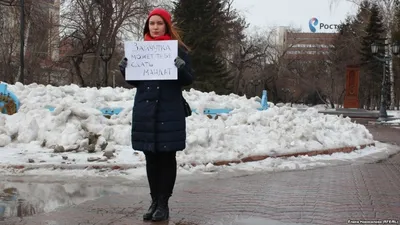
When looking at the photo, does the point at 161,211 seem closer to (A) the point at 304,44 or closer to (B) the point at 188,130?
(B) the point at 188,130

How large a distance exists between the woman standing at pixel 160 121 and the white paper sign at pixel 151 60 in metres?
0.06

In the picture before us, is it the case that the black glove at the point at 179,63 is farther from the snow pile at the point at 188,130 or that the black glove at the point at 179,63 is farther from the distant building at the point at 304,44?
the distant building at the point at 304,44

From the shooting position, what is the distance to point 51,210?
5270mm

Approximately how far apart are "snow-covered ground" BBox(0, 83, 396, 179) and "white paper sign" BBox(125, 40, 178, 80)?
3.08 meters

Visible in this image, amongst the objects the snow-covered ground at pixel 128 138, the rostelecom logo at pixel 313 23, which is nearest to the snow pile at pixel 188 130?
the snow-covered ground at pixel 128 138

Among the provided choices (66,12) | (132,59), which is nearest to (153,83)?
(132,59)

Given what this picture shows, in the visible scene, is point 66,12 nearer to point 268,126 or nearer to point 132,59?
point 268,126

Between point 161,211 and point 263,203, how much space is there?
58.0 inches

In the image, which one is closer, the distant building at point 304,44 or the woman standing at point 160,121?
the woman standing at point 160,121

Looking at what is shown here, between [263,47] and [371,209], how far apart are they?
62290 mm

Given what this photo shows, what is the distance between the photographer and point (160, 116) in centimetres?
462

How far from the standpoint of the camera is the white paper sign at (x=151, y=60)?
185 inches

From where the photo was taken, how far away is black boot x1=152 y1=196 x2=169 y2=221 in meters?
4.72

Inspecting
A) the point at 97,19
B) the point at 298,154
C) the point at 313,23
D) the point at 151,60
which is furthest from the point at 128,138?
the point at 313,23
